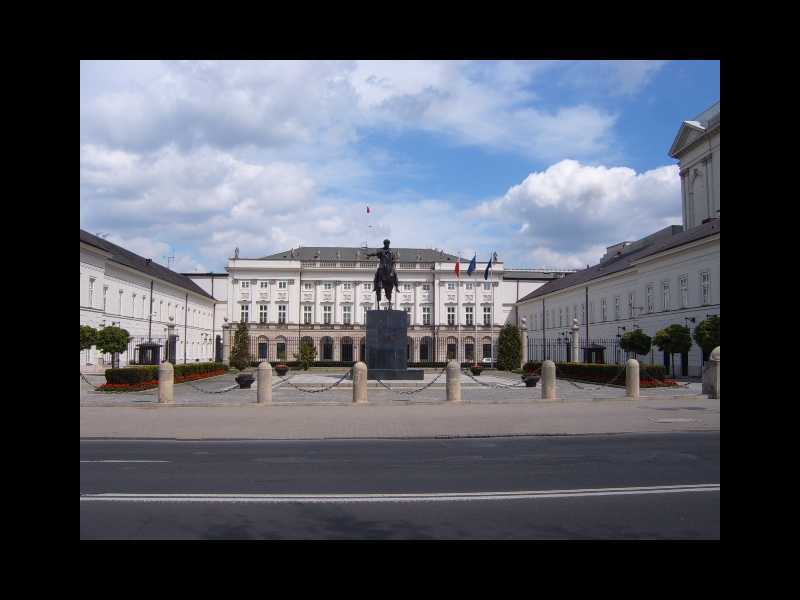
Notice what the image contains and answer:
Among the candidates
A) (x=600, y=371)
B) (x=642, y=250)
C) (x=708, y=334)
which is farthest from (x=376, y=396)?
(x=642, y=250)

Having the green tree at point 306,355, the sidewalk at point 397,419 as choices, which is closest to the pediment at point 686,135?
the green tree at point 306,355

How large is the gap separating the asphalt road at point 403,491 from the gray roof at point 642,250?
119 feet

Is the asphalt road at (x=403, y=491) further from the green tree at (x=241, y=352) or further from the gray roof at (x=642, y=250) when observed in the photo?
the green tree at (x=241, y=352)

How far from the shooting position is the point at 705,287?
4319 centimetres

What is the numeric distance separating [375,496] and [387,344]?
22.3 m

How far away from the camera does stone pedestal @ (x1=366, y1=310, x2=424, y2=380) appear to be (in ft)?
97.5

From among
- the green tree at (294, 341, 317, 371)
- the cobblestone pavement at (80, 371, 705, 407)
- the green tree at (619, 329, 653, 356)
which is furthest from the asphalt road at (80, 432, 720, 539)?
the green tree at (294, 341, 317, 371)

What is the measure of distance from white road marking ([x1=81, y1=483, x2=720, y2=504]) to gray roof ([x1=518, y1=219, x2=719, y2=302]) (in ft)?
126

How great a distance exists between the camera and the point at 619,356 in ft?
173
